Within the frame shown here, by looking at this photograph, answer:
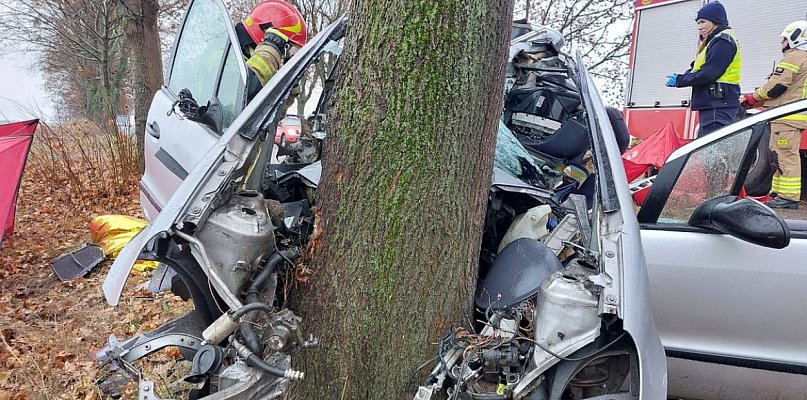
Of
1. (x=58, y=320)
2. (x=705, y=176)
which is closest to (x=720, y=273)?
(x=705, y=176)

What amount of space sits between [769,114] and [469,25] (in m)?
1.54

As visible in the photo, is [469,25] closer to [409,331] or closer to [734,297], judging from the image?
[409,331]

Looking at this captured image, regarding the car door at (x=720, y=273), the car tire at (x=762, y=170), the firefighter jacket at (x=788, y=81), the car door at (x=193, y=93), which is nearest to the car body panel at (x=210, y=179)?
the car door at (x=193, y=93)

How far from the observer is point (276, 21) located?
409cm

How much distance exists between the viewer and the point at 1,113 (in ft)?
20.9

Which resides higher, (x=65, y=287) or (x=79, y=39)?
(x=79, y=39)

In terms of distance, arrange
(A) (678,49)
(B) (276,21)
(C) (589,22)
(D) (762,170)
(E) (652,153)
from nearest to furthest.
Answer: (D) (762,170), (B) (276,21), (E) (652,153), (A) (678,49), (C) (589,22)

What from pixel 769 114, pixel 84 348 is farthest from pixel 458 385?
pixel 84 348

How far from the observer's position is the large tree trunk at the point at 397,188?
1.90 metres

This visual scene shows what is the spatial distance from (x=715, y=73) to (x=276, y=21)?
402cm

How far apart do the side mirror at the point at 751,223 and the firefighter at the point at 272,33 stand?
110 inches

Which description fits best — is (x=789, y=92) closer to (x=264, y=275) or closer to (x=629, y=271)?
(x=629, y=271)

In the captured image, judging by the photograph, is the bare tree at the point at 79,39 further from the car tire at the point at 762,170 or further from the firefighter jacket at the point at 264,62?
the car tire at the point at 762,170

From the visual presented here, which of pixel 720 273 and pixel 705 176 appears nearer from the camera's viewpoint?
pixel 720 273
